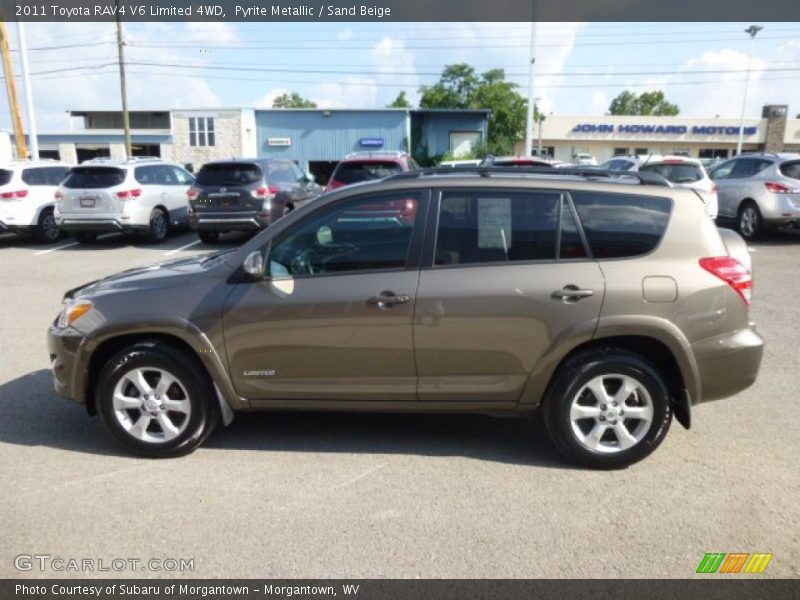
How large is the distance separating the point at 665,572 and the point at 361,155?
9564 millimetres

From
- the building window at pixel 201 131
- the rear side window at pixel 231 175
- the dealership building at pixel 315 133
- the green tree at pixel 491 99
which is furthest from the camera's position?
the green tree at pixel 491 99

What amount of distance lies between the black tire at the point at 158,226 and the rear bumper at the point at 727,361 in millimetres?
12677

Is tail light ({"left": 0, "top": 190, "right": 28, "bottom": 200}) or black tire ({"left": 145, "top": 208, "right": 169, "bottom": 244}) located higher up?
tail light ({"left": 0, "top": 190, "right": 28, "bottom": 200})

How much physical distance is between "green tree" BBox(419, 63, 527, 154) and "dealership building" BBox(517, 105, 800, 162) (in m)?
2.37

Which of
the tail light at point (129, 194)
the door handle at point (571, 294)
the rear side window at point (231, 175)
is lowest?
the tail light at point (129, 194)

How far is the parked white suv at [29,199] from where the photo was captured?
13.8m

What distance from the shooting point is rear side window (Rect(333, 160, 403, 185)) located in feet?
36.1

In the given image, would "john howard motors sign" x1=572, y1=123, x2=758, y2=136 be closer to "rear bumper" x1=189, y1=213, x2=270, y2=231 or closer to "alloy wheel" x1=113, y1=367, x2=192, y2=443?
"rear bumper" x1=189, y1=213, x2=270, y2=231

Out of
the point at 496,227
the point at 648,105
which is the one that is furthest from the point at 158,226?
the point at 648,105

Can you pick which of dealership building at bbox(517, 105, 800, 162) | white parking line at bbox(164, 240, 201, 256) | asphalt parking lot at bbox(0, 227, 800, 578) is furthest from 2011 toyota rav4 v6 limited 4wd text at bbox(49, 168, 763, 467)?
dealership building at bbox(517, 105, 800, 162)

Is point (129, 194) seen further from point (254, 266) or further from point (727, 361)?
point (727, 361)

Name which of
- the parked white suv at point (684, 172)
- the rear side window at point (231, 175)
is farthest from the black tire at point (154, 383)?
the parked white suv at point (684, 172)

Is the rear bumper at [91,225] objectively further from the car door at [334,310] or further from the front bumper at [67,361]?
the car door at [334,310]

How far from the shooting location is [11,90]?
22953 mm
